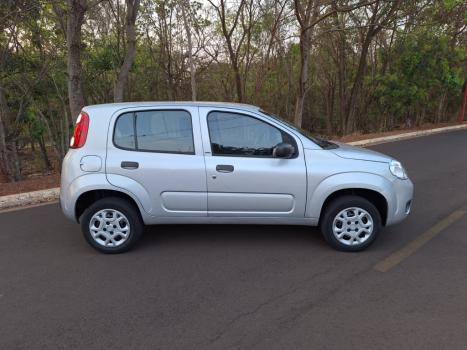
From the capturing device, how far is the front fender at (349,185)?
3.95 metres

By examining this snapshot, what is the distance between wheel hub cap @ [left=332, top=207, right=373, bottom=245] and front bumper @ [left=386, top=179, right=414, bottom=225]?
0.25 meters

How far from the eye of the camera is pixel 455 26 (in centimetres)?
1673

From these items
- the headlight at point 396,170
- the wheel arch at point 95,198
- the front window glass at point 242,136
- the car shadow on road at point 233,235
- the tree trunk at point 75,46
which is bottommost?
the car shadow on road at point 233,235

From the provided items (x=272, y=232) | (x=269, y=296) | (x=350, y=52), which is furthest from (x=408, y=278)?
(x=350, y=52)

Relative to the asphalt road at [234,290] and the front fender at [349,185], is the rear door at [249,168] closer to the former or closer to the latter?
the front fender at [349,185]

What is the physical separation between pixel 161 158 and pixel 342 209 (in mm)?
2036

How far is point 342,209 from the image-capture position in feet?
13.2

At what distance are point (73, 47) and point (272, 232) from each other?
5588 millimetres

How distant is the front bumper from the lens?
405cm

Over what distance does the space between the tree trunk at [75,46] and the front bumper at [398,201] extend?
6.40 metres

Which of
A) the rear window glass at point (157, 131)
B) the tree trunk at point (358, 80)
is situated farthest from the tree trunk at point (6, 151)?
the tree trunk at point (358, 80)

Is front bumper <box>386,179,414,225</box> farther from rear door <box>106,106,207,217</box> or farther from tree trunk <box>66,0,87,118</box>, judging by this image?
tree trunk <box>66,0,87,118</box>

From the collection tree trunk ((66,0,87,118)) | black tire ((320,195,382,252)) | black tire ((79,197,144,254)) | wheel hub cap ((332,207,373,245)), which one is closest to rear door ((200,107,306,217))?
black tire ((320,195,382,252))

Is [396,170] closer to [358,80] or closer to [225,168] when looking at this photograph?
[225,168]
